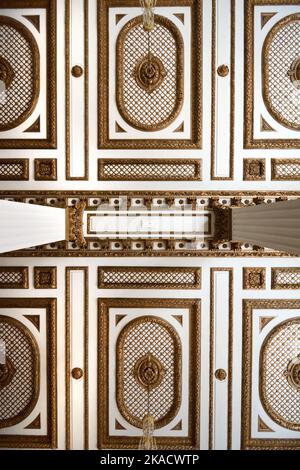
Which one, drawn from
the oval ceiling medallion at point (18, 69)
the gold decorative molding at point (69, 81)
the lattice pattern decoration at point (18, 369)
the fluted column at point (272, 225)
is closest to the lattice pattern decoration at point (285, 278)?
the fluted column at point (272, 225)

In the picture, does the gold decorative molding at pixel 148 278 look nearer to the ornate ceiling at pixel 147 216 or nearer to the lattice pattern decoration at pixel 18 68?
the ornate ceiling at pixel 147 216

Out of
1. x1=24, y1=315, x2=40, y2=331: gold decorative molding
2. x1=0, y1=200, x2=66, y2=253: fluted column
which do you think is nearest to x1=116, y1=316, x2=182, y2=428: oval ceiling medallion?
x1=24, y1=315, x2=40, y2=331: gold decorative molding

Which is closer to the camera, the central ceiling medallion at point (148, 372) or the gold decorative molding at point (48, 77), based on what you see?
the gold decorative molding at point (48, 77)

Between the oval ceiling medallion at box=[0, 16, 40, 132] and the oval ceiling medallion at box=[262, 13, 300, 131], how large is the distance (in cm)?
193

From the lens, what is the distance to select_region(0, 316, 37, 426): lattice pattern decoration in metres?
3.57

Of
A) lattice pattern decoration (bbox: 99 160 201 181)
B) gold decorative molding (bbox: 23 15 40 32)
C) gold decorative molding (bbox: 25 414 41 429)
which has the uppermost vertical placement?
gold decorative molding (bbox: 23 15 40 32)

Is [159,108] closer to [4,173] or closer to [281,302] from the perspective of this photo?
[4,173]

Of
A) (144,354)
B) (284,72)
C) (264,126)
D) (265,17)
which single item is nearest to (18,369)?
(144,354)

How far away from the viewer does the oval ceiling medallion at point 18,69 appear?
3438mm

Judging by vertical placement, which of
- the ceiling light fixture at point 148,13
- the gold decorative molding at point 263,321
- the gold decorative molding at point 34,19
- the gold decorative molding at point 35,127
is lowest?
the gold decorative molding at point 263,321

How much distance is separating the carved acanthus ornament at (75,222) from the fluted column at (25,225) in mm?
281

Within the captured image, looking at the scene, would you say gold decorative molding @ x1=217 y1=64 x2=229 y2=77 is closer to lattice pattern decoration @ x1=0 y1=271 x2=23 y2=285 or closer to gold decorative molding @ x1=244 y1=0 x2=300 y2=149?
gold decorative molding @ x1=244 y1=0 x2=300 y2=149

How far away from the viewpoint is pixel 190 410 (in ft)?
11.8

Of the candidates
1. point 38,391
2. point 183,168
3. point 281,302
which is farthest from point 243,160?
point 38,391
